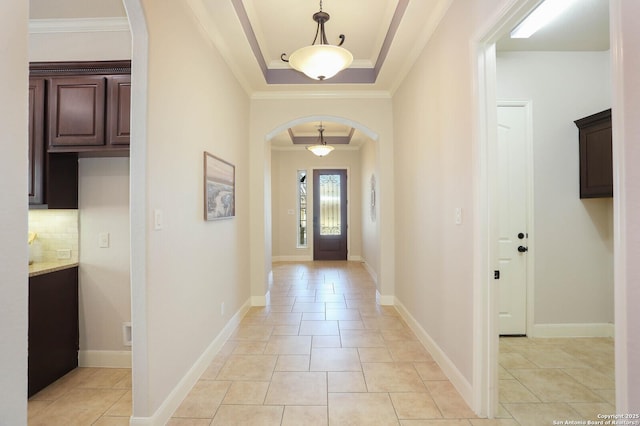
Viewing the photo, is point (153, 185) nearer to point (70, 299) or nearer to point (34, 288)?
point (34, 288)

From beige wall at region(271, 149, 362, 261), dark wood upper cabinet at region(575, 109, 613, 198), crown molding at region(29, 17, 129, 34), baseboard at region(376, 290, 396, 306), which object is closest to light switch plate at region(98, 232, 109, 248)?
crown molding at region(29, 17, 129, 34)

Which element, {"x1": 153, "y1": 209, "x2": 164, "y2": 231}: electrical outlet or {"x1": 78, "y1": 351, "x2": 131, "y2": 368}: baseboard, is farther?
{"x1": 78, "y1": 351, "x2": 131, "y2": 368}: baseboard

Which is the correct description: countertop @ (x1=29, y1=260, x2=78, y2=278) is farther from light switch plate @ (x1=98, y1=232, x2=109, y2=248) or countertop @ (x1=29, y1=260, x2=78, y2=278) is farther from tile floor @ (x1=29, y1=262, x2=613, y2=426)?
tile floor @ (x1=29, y1=262, x2=613, y2=426)

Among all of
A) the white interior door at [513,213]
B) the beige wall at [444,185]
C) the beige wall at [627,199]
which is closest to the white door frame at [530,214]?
the white interior door at [513,213]

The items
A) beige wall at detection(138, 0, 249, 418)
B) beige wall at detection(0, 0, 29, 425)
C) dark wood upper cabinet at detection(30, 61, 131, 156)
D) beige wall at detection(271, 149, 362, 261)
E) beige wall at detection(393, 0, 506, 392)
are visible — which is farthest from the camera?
beige wall at detection(271, 149, 362, 261)

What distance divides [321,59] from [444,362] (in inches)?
106

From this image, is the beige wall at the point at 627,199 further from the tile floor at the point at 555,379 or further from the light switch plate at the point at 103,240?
the light switch plate at the point at 103,240

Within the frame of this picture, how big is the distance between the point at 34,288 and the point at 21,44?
80.1 inches

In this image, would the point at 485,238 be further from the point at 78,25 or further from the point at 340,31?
the point at 78,25

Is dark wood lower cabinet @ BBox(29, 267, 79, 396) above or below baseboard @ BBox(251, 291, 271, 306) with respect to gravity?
above

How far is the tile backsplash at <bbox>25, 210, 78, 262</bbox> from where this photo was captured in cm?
274

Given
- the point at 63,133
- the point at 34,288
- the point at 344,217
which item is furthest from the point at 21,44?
the point at 344,217

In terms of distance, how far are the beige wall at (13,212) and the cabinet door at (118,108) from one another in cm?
150

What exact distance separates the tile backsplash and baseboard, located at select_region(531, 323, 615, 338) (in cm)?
451
